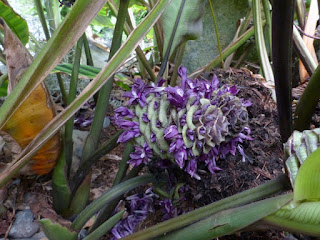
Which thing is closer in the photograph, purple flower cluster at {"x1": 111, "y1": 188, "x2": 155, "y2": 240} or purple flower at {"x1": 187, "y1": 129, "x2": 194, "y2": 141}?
purple flower at {"x1": 187, "y1": 129, "x2": 194, "y2": 141}

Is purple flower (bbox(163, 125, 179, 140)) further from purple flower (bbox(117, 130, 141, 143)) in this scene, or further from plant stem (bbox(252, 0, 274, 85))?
plant stem (bbox(252, 0, 274, 85))

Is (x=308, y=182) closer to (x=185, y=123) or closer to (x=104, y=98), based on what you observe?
(x=185, y=123)

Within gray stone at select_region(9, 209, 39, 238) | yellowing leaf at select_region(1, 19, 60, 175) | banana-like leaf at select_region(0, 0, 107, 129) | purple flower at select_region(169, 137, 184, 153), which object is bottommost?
gray stone at select_region(9, 209, 39, 238)

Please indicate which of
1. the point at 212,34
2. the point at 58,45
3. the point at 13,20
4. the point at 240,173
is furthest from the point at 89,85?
the point at 212,34

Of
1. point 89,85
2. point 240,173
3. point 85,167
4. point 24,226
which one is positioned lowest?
point 24,226

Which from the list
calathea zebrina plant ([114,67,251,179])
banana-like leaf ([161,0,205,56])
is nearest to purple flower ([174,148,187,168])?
calathea zebrina plant ([114,67,251,179])

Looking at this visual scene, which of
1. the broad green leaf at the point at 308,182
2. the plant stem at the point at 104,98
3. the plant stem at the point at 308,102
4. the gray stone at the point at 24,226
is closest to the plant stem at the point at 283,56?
the plant stem at the point at 308,102

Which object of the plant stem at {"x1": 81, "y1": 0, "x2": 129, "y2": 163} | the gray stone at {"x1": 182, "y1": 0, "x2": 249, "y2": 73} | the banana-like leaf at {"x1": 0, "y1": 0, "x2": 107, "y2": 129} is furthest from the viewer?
the gray stone at {"x1": 182, "y1": 0, "x2": 249, "y2": 73}
